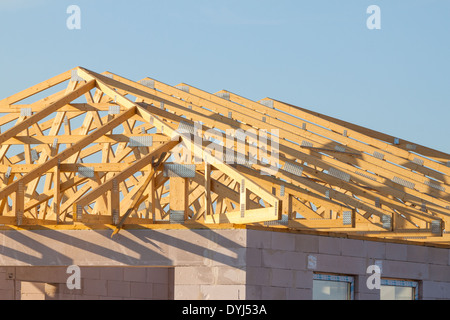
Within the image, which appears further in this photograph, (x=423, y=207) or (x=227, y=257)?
(x=423, y=207)

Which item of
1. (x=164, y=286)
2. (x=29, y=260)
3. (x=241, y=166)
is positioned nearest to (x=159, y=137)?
(x=241, y=166)

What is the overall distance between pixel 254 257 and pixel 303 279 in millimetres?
1200

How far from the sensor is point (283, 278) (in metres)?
14.8

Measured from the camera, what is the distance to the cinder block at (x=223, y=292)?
1429 cm

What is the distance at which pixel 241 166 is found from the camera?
1585 centimetres

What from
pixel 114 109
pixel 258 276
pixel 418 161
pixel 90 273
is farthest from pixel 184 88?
pixel 258 276

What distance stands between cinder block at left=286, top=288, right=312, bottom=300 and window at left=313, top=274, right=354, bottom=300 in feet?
1.02

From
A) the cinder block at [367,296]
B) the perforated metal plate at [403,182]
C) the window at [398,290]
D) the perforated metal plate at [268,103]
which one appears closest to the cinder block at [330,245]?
the cinder block at [367,296]

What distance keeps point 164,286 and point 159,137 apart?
6.54 metres

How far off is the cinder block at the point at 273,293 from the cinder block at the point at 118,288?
7006mm

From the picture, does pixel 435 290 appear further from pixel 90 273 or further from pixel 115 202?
pixel 90 273

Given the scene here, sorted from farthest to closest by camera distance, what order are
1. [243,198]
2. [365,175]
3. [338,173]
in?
[365,175]
[338,173]
[243,198]

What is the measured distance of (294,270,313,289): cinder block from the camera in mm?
15070
